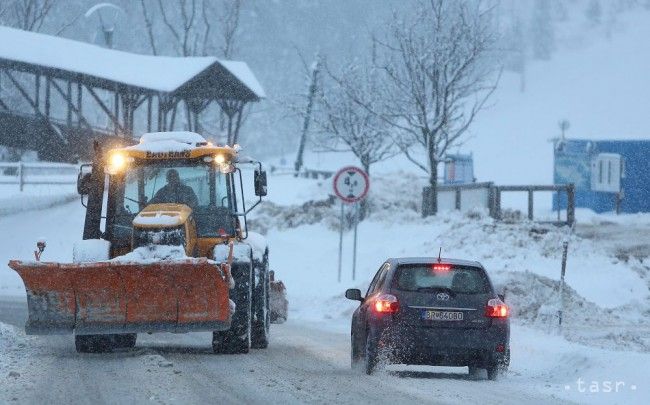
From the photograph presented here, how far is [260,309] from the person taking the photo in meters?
16.2

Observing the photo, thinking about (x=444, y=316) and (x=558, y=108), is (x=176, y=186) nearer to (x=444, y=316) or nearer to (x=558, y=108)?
(x=444, y=316)

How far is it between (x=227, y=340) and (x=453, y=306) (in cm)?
306

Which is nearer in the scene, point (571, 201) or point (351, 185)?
point (351, 185)

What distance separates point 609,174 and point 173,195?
3510cm

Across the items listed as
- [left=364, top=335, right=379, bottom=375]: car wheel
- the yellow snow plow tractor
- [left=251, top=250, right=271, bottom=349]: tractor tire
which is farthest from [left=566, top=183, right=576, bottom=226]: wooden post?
[left=364, top=335, right=379, bottom=375]: car wheel

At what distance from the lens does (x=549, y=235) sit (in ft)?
100

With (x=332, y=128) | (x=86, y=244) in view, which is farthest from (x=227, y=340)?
(x=332, y=128)

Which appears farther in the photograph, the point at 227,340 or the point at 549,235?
the point at 549,235

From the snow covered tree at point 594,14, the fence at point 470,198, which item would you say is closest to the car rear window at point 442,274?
the fence at point 470,198

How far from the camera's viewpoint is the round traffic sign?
26.3 meters

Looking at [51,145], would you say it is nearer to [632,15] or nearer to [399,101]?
[399,101]

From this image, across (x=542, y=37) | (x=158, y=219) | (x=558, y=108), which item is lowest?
(x=158, y=219)

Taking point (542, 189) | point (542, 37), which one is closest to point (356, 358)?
point (542, 189)

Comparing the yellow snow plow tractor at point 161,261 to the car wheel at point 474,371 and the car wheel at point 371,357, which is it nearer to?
the car wheel at point 371,357
